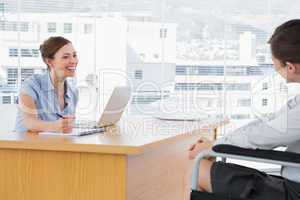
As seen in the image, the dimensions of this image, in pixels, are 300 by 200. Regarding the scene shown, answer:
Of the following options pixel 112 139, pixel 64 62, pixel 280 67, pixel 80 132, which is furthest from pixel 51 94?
pixel 280 67

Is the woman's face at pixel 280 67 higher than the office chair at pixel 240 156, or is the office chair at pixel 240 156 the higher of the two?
the woman's face at pixel 280 67

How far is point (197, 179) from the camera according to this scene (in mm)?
1990

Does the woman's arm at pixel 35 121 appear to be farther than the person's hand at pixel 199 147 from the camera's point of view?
Yes

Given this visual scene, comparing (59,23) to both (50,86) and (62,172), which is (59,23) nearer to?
(50,86)

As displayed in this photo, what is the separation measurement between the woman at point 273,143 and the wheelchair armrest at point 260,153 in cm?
11

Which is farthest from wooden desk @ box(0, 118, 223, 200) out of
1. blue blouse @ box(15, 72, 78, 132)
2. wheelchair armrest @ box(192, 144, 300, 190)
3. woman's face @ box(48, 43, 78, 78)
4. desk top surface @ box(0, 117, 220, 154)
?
woman's face @ box(48, 43, 78, 78)

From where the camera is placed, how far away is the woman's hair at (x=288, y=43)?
1991 mm

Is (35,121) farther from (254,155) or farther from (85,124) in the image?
(254,155)

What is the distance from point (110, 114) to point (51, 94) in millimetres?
484

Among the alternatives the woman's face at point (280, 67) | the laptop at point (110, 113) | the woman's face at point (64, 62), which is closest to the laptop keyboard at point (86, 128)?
the laptop at point (110, 113)

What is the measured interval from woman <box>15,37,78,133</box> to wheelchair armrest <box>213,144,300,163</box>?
0.86 m

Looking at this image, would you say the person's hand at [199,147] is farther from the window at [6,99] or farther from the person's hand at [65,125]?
the window at [6,99]

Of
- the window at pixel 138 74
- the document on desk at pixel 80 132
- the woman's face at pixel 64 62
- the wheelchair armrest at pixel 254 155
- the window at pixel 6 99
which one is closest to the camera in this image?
the wheelchair armrest at pixel 254 155

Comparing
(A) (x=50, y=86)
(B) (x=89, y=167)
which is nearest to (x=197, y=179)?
(B) (x=89, y=167)
